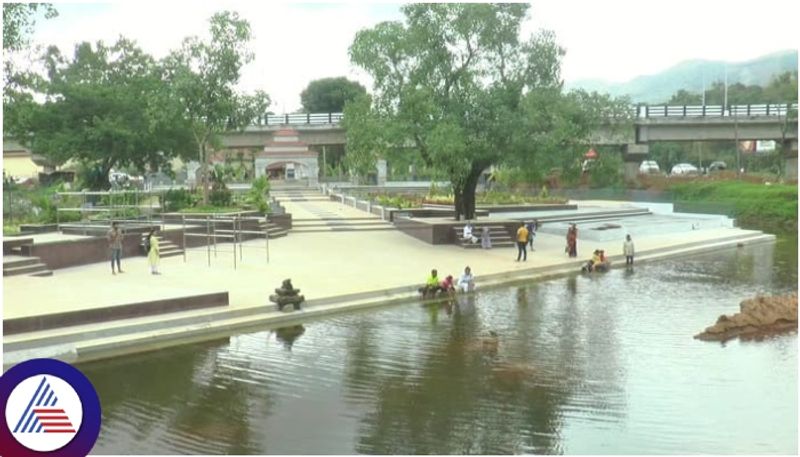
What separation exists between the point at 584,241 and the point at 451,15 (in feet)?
32.5

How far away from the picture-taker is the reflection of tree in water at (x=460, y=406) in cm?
870

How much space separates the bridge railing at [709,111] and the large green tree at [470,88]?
2727 cm

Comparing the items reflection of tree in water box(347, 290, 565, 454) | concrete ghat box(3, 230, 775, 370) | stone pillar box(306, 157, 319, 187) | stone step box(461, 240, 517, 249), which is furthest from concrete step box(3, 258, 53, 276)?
stone pillar box(306, 157, 319, 187)

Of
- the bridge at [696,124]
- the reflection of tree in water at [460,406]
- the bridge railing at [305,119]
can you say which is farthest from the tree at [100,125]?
the reflection of tree in water at [460,406]

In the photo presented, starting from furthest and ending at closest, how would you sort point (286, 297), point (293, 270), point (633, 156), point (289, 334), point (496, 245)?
point (633, 156)
point (496, 245)
point (293, 270)
point (286, 297)
point (289, 334)

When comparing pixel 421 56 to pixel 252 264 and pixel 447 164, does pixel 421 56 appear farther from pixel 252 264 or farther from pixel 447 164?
pixel 252 264

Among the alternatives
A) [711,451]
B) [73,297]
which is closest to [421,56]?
[73,297]

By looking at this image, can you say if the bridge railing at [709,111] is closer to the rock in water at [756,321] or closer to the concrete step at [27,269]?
the rock in water at [756,321]

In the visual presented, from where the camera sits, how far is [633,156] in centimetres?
5447

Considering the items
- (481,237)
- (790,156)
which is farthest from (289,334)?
(790,156)

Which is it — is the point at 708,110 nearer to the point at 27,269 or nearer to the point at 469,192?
the point at 469,192

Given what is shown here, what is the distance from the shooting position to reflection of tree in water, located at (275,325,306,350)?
13492 millimetres

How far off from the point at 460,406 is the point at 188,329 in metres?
6.05

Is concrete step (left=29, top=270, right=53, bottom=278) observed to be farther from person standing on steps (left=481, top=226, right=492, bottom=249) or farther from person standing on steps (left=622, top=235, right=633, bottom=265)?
person standing on steps (left=622, top=235, right=633, bottom=265)
